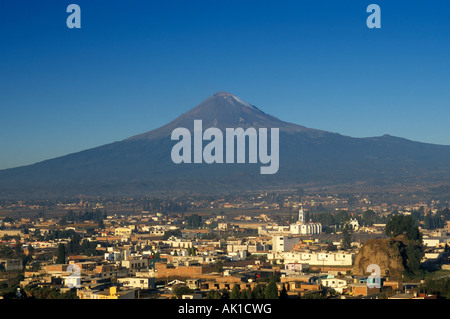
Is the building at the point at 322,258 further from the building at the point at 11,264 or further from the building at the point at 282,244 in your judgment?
the building at the point at 11,264

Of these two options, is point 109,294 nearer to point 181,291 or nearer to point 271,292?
point 181,291

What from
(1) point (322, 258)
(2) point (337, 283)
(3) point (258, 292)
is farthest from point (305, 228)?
(3) point (258, 292)

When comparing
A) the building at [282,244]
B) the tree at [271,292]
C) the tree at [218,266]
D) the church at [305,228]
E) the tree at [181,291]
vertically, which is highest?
the church at [305,228]

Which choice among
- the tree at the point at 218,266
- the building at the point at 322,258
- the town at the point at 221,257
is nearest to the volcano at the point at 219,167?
the town at the point at 221,257

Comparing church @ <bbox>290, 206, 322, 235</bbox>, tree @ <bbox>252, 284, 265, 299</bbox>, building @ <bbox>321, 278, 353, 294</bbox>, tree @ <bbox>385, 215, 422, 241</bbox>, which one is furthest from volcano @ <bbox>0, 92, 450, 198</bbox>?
tree @ <bbox>252, 284, 265, 299</bbox>

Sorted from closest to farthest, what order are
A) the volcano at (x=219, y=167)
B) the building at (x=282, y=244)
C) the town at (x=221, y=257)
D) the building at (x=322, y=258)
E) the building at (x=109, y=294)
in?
the building at (x=109, y=294), the town at (x=221, y=257), the building at (x=322, y=258), the building at (x=282, y=244), the volcano at (x=219, y=167)

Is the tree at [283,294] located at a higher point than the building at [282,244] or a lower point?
lower
